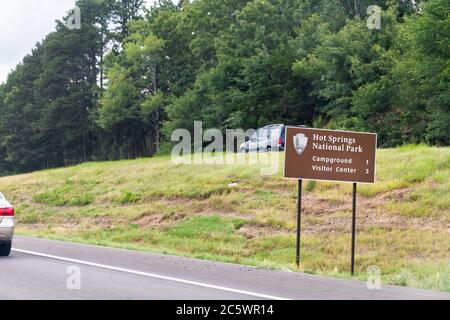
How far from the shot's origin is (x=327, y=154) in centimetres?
1551

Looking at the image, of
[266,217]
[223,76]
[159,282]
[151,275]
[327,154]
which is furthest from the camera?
[223,76]

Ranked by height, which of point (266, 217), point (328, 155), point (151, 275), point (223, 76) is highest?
point (223, 76)

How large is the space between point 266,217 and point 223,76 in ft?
113

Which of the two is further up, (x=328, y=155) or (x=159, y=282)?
(x=328, y=155)

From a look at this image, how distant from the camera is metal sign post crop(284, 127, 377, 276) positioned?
1545 cm

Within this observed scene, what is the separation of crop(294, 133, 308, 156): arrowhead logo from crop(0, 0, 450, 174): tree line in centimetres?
2236

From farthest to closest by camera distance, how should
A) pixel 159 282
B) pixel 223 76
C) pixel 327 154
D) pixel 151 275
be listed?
pixel 223 76
pixel 327 154
pixel 151 275
pixel 159 282

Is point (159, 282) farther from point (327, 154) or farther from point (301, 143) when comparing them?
point (327, 154)

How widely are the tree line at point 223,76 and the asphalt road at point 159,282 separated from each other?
25.2m

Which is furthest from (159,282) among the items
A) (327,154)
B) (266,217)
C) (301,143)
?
(266,217)

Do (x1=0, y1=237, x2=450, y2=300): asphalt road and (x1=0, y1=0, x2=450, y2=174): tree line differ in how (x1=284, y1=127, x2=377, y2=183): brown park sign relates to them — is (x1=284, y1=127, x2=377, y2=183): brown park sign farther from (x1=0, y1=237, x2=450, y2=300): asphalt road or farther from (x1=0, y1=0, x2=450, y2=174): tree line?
(x1=0, y1=0, x2=450, y2=174): tree line

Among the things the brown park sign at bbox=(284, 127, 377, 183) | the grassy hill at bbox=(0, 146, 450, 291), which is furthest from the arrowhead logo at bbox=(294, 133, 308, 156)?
the grassy hill at bbox=(0, 146, 450, 291)

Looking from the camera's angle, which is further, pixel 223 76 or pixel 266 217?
pixel 223 76
